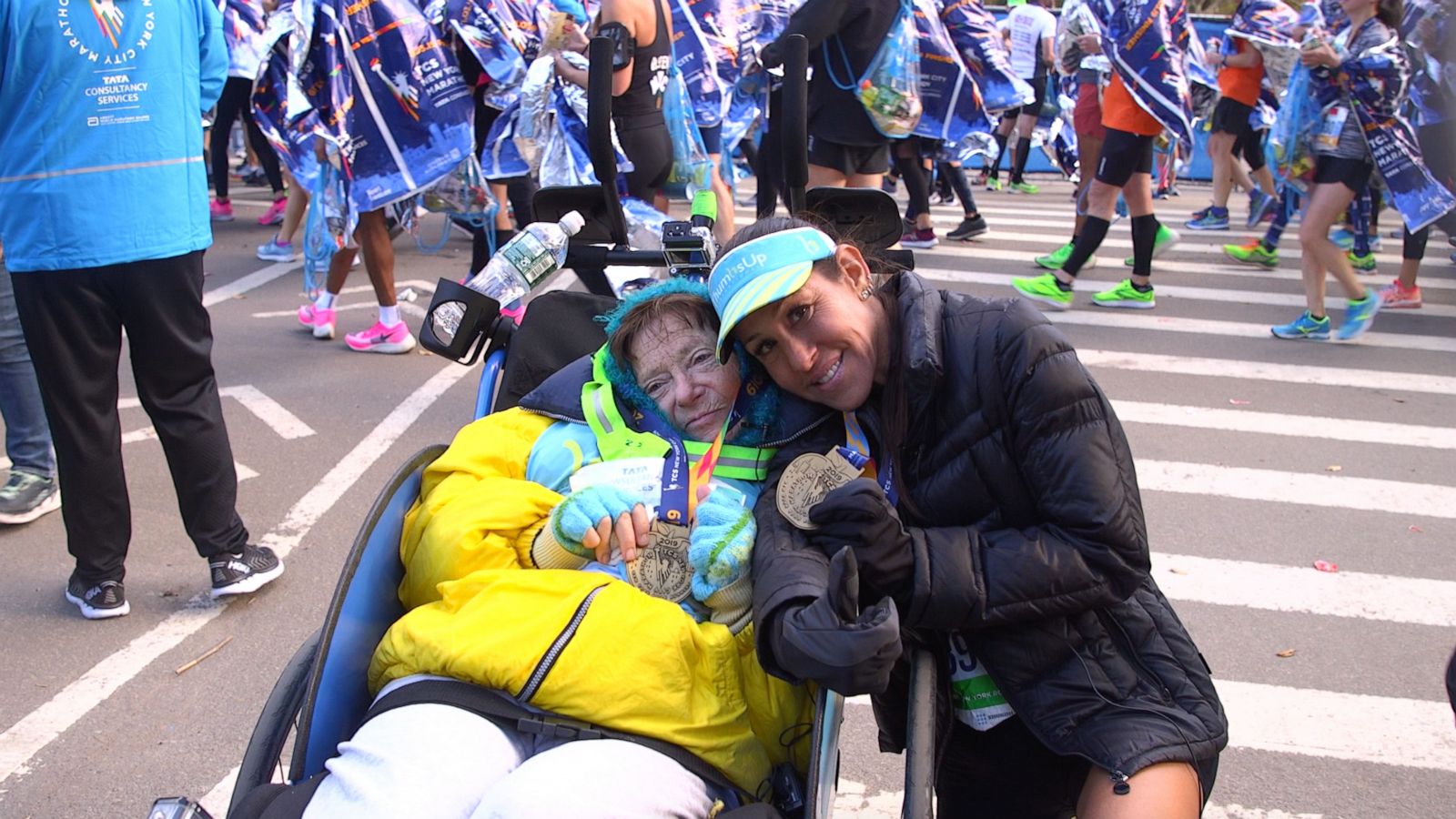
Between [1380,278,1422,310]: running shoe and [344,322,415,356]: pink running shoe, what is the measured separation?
6.37 metres

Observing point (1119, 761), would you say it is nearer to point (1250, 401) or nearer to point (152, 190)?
point (152, 190)

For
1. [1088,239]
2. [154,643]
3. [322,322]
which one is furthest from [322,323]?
[1088,239]

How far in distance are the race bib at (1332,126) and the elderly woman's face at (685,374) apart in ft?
17.4

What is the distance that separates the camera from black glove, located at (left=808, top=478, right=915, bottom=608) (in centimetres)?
187

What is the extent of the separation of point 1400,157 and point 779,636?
19.7 feet

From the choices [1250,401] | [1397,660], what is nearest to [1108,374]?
[1250,401]

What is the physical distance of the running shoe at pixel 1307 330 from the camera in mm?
7230

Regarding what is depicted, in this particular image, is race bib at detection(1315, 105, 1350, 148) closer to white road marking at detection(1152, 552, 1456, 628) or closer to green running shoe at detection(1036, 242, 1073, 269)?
green running shoe at detection(1036, 242, 1073, 269)

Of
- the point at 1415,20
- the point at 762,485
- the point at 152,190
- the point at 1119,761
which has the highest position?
the point at 1415,20

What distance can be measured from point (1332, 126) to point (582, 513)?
19.1ft

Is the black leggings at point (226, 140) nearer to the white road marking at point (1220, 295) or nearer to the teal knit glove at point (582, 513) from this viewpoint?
the white road marking at point (1220, 295)

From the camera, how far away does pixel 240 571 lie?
157 inches

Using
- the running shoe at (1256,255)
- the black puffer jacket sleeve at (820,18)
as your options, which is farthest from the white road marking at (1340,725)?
the running shoe at (1256,255)

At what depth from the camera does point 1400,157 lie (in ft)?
21.0
